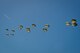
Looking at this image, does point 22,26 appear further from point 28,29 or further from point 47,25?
point 47,25

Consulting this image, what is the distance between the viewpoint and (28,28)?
643 inches

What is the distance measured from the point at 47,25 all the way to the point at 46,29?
350 millimetres

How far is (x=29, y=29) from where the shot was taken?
1655 cm

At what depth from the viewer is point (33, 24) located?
16.1 meters

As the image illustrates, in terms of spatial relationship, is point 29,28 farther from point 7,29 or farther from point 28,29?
point 7,29

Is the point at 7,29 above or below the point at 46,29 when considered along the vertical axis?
above

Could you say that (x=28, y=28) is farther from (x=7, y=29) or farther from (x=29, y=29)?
(x=7, y=29)

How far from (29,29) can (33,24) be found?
2.30 ft

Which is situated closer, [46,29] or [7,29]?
A: [46,29]

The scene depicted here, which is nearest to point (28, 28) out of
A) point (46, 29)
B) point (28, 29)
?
point (28, 29)

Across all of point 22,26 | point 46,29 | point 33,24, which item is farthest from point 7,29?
point 46,29

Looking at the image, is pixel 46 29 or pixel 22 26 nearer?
pixel 46 29

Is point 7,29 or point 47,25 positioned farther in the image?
point 7,29

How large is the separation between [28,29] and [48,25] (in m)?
1.85
